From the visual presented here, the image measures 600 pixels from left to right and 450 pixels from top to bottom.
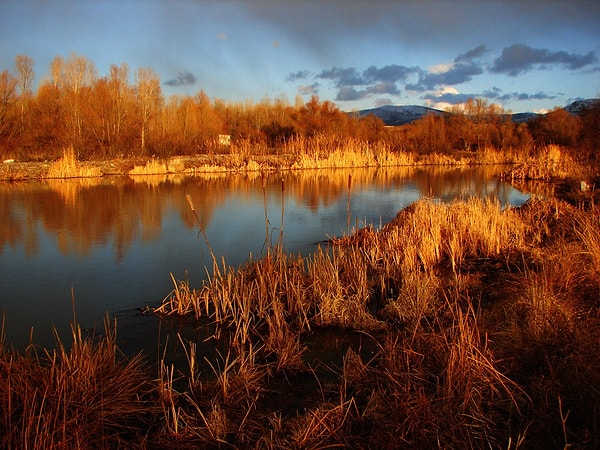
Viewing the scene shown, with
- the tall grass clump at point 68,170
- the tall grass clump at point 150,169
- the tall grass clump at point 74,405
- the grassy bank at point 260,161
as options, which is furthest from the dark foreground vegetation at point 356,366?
the tall grass clump at point 150,169

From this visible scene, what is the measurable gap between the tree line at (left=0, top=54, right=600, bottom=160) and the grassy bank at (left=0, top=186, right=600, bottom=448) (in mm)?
19738

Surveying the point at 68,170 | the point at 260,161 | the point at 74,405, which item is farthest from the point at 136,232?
the point at 260,161

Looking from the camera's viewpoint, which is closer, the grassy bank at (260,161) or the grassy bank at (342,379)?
the grassy bank at (342,379)

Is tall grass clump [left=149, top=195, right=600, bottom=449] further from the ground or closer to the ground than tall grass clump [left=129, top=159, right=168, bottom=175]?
closer to the ground

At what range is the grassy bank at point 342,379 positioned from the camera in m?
2.38

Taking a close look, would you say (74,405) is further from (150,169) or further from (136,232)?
(150,169)

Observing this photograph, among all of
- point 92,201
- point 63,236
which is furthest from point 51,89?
point 63,236

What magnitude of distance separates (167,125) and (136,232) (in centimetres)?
2518

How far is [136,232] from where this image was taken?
28.2ft

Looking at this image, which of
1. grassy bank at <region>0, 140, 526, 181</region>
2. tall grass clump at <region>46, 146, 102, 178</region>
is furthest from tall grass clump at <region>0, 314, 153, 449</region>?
tall grass clump at <region>46, 146, 102, 178</region>

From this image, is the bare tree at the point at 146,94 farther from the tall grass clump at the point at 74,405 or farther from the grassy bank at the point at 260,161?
the tall grass clump at the point at 74,405

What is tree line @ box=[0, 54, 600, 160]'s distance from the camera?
85.4 ft

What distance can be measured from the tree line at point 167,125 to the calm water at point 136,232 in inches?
413

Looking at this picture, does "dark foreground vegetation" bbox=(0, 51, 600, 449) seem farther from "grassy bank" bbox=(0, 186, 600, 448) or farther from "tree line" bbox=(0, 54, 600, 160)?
"tree line" bbox=(0, 54, 600, 160)
